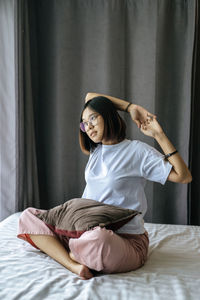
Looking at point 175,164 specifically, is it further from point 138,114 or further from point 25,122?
point 25,122

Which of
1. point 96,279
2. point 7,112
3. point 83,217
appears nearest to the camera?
point 96,279

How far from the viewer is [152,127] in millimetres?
1389

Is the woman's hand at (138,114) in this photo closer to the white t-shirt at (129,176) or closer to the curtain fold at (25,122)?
the white t-shirt at (129,176)

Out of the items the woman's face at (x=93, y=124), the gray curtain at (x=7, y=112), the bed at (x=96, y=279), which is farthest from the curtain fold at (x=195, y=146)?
the gray curtain at (x=7, y=112)

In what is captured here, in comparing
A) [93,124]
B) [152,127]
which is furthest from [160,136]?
[93,124]

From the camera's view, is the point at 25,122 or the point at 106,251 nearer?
the point at 106,251

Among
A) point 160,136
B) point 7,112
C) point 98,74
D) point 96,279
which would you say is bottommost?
point 96,279

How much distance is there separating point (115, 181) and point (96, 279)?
0.42m

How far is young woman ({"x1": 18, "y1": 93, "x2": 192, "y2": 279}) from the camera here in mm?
1179

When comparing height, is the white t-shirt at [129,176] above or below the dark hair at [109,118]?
below

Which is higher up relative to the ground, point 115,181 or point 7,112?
point 7,112

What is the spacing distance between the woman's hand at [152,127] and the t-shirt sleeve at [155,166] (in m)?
0.07

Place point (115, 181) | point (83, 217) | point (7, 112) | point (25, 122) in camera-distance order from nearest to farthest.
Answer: point (83, 217), point (115, 181), point (7, 112), point (25, 122)

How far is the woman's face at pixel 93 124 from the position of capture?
56.9 inches
